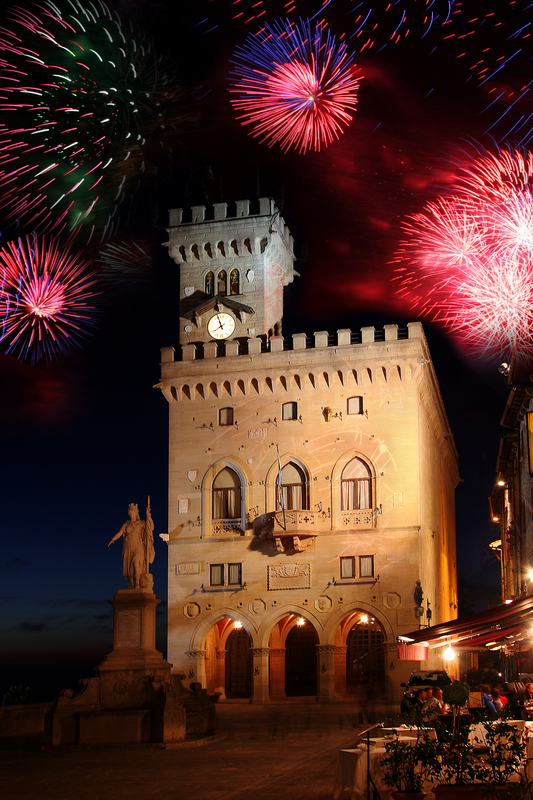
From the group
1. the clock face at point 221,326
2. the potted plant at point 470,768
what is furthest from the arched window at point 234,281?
the potted plant at point 470,768

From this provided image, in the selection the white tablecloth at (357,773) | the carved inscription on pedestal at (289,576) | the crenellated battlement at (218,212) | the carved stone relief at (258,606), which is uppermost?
the crenellated battlement at (218,212)

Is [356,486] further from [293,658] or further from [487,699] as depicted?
[487,699]

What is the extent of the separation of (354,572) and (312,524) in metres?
2.89

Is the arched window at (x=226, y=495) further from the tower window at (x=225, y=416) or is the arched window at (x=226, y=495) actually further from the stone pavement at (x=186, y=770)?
the stone pavement at (x=186, y=770)

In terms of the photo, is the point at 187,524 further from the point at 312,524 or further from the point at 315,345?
the point at 315,345

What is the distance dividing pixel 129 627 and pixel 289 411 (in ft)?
68.7

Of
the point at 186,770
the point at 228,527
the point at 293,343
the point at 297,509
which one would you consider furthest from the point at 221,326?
the point at 186,770

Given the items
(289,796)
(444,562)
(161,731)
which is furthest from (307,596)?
(289,796)

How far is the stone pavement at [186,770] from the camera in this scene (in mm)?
15648

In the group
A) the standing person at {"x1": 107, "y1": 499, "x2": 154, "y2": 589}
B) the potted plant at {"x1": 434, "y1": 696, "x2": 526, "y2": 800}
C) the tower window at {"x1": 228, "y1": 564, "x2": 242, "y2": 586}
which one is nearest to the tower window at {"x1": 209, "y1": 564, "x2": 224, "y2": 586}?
the tower window at {"x1": 228, "y1": 564, "x2": 242, "y2": 586}

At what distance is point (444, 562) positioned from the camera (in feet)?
179

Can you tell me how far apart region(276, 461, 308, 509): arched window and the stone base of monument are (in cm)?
1782

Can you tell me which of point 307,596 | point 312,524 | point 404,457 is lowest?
point 307,596

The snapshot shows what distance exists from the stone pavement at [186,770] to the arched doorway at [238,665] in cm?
1648
